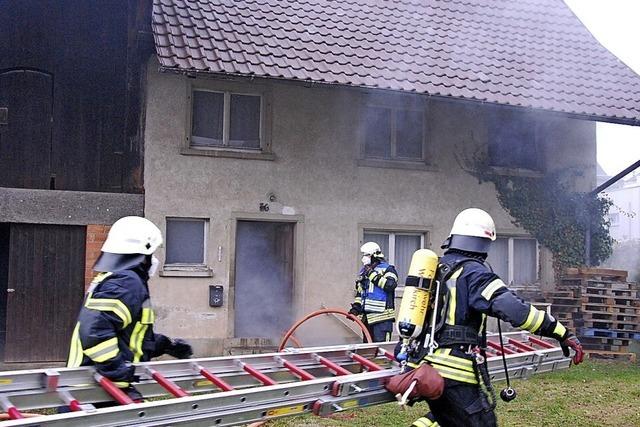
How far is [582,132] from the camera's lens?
1341 centimetres

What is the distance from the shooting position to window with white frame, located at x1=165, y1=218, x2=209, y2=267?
35.8ft

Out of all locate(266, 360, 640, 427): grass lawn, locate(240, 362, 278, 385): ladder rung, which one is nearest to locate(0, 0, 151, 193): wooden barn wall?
locate(266, 360, 640, 427): grass lawn

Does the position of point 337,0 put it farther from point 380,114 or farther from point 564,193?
point 564,193

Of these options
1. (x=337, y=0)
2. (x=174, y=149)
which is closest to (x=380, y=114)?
(x=337, y=0)

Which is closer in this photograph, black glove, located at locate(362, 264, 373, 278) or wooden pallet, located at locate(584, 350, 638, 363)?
black glove, located at locate(362, 264, 373, 278)

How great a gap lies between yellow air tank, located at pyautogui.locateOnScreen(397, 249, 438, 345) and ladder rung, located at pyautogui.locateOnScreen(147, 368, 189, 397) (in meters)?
1.36

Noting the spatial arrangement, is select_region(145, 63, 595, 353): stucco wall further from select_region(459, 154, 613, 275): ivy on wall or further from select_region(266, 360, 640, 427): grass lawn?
select_region(266, 360, 640, 427): grass lawn

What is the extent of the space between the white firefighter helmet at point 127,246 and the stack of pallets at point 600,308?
909 centimetres

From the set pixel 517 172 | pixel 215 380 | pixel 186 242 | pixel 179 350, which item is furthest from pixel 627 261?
pixel 215 380

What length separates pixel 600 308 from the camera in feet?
39.9

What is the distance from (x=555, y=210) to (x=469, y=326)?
8.92m

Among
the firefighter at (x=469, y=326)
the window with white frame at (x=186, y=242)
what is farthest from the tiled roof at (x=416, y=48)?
the firefighter at (x=469, y=326)

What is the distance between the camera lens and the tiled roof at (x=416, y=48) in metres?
10.5

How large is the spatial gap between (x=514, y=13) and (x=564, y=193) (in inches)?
134
